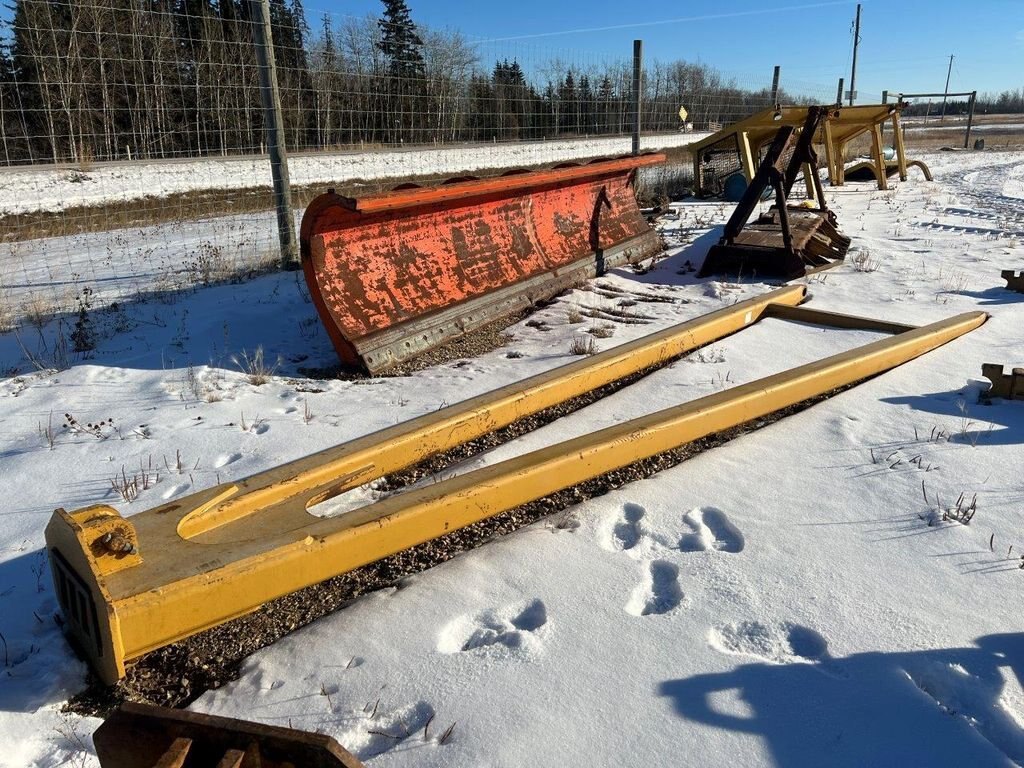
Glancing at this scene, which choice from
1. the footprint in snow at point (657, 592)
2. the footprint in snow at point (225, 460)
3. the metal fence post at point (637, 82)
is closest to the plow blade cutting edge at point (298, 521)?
the footprint in snow at point (657, 592)

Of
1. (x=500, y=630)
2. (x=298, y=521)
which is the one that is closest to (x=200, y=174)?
(x=298, y=521)

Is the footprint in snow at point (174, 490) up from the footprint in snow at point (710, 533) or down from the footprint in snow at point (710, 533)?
up

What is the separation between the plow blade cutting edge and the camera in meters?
1.83

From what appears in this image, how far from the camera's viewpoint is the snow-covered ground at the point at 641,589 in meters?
1.79

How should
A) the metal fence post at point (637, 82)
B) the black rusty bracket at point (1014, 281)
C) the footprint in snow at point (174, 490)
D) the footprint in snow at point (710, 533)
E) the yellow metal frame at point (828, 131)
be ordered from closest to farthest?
the footprint in snow at point (710, 533) < the footprint in snow at point (174, 490) < the black rusty bracket at point (1014, 281) < the yellow metal frame at point (828, 131) < the metal fence post at point (637, 82)

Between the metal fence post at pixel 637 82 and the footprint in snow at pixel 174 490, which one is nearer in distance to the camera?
the footprint in snow at pixel 174 490

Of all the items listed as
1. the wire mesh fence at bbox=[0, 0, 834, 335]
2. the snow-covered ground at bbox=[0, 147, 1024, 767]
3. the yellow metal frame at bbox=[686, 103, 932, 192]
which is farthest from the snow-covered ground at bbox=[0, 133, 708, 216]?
the snow-covered ground at bbox=[0, 147, 1024, 767]

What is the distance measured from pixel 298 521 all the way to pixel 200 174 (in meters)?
19.8

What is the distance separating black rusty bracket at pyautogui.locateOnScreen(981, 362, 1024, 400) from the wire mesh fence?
19.8 feet

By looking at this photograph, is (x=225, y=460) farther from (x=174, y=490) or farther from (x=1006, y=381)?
(x=1006, y=381)

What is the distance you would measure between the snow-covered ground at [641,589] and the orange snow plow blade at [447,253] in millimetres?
491

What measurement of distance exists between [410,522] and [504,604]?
0.40 metres

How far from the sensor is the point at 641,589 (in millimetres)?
2346

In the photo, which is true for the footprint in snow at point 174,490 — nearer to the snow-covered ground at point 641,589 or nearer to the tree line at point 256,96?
the snow-covered ground at point 641,589
